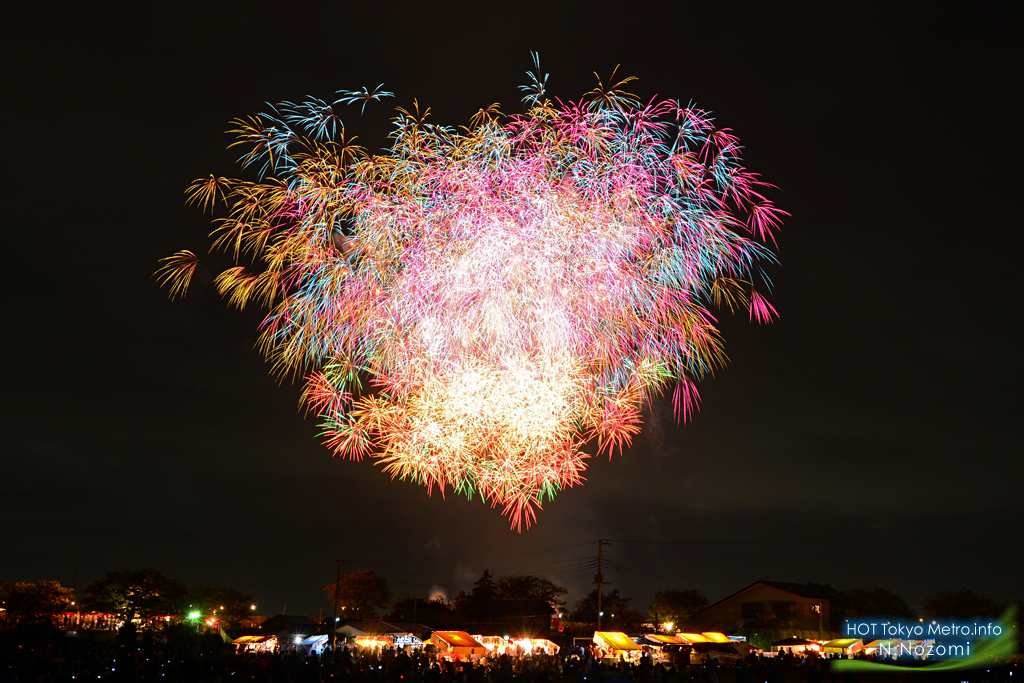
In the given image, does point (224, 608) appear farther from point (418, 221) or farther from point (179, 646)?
point (418, 221)

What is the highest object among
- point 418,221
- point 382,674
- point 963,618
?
point 418,221

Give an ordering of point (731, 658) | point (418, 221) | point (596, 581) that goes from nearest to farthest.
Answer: point (418, 221) → point (731, 658) → point (596, 581)

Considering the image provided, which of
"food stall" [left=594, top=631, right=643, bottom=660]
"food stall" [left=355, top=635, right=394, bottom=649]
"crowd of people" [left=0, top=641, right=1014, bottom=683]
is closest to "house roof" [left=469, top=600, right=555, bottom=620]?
"food stall" [left=355, top=635, right=394, bottom=649]

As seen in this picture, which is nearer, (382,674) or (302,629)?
(382,674)

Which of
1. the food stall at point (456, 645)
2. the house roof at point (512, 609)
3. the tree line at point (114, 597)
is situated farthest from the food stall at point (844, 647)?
the tree line at point (114, 597)

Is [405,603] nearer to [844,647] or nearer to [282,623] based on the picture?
[282,623]

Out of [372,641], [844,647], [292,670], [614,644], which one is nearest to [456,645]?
[372,641]

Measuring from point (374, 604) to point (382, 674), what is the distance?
234 ft

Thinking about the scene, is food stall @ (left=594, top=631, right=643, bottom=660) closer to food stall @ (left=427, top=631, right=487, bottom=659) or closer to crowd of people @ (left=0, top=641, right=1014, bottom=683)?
crowd of people @ (left=0, top=641, right=1014, bottom=683)

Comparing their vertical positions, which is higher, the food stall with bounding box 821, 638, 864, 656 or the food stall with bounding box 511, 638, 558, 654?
the food stall with bounding box 821, 638, 864, 656

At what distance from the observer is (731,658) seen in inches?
1575

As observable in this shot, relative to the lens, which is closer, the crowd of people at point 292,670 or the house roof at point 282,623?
the crowd of people at point 292,670

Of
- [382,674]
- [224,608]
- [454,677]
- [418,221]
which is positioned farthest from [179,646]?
[224,608]

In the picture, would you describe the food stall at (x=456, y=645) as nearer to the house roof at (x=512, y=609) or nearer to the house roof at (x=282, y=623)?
the house roof at (x=282, y=623)
